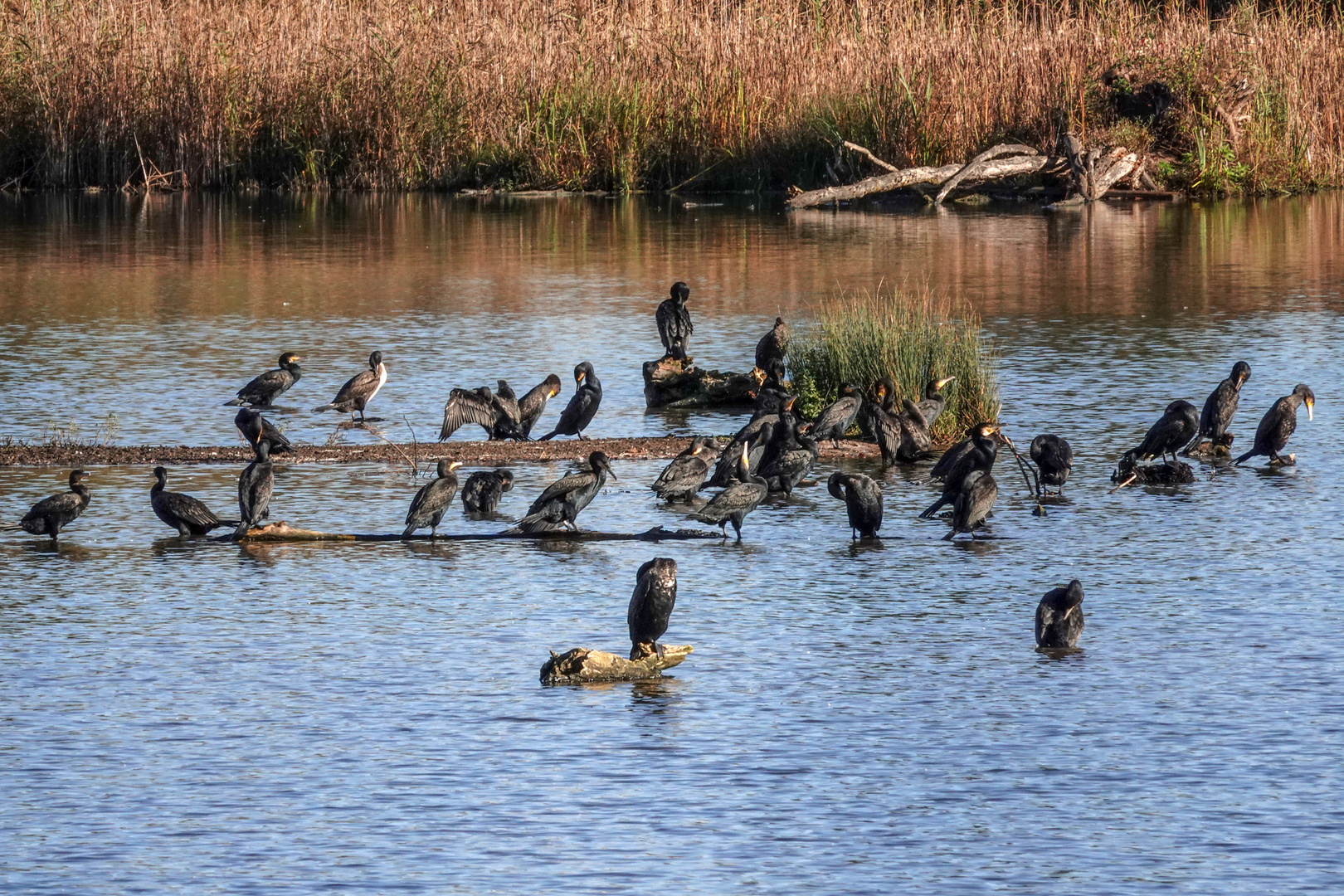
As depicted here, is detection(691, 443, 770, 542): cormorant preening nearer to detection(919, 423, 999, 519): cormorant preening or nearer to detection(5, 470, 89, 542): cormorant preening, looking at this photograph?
detection(919, 423, 999, 519): cormorant preening

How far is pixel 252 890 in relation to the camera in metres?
6.41

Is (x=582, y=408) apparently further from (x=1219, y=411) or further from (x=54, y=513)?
(x=1219, y=411)

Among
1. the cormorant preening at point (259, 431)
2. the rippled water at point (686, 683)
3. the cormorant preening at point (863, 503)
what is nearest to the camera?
the rippled water at point (686, 683)

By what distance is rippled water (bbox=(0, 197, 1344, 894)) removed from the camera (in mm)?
6734

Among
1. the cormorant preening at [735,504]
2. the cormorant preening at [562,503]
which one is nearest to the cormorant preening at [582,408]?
the cormorant preening at [562,503]

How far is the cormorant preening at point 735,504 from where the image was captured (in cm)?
1146

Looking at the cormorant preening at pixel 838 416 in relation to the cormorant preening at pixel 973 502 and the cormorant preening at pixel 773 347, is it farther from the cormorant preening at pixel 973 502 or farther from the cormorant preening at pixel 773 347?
the cormorant preening at pixel 973 502

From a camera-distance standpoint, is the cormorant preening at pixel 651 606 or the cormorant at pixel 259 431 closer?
the cormorant preening at pixel 651 606

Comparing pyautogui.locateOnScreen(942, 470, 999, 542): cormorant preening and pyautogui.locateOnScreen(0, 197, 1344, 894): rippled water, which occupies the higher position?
pyautogui.locateOnScreen(942, 470, 999, 542): cormorant preening

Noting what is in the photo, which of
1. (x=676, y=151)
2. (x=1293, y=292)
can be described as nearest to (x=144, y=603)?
(x=1293, y=292)

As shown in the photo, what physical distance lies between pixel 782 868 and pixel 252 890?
5.57 feet

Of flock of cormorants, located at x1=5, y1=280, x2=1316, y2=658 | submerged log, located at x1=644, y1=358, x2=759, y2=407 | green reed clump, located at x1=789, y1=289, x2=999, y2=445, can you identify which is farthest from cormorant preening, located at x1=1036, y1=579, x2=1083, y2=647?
submerged log, located at x1=644, y1=358, x2=759, y2=407

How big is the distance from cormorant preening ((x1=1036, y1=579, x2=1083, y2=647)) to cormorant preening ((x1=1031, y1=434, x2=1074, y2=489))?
135 inches

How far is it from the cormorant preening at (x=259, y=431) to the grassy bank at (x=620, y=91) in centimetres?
1956
